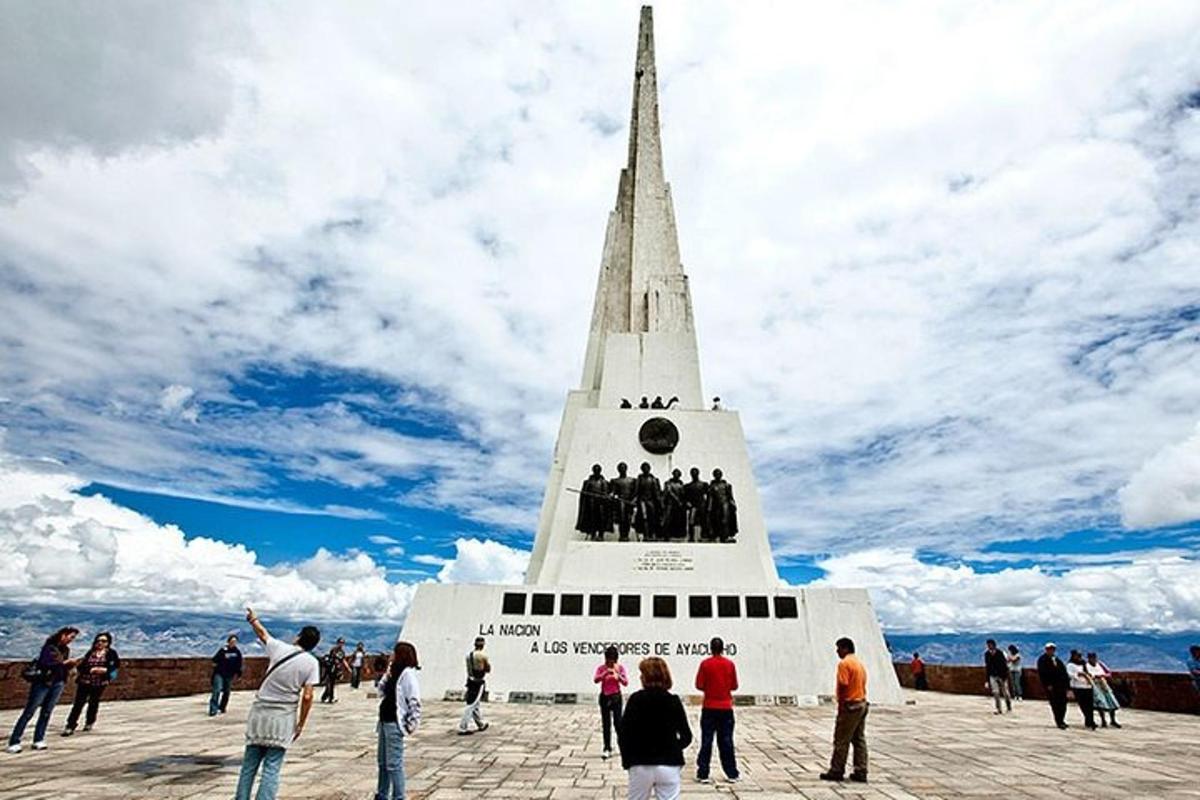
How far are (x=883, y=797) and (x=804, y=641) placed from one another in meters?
9.57

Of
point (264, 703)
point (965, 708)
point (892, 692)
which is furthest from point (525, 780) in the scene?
point (965, 708)

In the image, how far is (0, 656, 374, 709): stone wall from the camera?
12.2m

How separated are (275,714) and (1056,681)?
1222 cm

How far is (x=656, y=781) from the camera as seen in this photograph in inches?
163

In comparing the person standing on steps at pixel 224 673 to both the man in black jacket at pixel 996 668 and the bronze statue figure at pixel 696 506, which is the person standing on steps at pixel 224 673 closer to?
the bronze statue figure at pixel 696 506

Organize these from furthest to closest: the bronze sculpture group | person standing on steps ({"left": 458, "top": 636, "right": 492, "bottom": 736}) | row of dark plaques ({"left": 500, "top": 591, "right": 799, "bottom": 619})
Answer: the bronze sculpture group < row of dark plaques ({"left": 500, "top": 591, "right": 799, "bottom": 619}) < person standing on steps ({"left": 458, "top": 636, "right": 492, "bottom": 736})

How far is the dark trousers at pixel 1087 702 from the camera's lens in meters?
11.8

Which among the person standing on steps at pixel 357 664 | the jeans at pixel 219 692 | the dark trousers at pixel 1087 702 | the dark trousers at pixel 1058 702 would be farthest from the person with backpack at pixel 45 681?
the dark trousers at pixel 1087 702

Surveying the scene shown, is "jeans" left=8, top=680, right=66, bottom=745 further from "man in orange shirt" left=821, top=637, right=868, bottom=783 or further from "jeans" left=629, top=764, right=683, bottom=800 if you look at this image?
"man in orange shirt" left=821, top=637, right=868, bottom=783

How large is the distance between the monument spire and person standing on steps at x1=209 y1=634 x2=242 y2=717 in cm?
1302

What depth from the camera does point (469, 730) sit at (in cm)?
1045

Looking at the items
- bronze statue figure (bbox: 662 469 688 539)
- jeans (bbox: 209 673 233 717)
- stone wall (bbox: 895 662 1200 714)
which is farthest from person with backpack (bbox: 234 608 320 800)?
stone wall (bbox: 895 662 1200 714)

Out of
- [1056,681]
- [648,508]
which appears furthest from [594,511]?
[1056,681]

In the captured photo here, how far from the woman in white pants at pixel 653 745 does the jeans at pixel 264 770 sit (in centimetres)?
236
